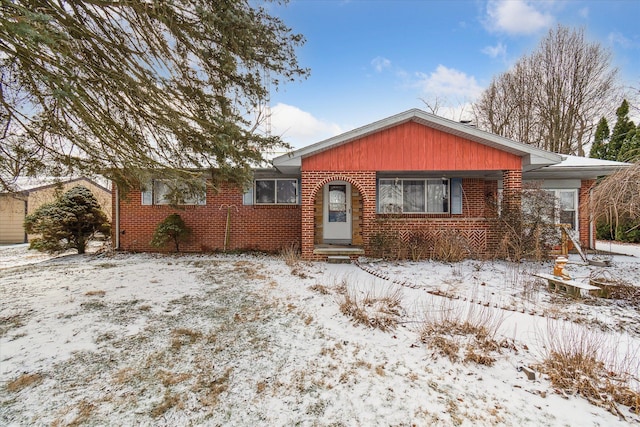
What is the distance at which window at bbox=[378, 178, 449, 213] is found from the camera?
10516 mm

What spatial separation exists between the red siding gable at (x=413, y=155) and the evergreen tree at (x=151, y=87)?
3430mm

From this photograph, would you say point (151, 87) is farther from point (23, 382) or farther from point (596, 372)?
point (596, 372)

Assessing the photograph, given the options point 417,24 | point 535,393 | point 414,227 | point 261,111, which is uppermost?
point 417,24

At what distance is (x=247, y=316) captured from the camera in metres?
4.36

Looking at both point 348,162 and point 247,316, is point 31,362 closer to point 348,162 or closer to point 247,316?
point 247,316

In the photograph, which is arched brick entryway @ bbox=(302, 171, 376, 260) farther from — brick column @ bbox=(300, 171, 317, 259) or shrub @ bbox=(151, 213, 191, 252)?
shrub @ bbox=(151, 213, 191, 252)

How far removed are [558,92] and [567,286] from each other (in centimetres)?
1872

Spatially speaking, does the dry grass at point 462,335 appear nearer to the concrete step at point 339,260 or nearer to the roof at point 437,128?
the concrete step at point 339,260

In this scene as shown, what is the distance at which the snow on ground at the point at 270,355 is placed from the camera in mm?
2328

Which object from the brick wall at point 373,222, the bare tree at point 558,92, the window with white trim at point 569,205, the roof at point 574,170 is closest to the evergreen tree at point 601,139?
the bare tree at point 558,92

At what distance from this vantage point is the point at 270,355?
3.24 meters

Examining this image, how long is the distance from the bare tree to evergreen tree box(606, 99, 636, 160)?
4.19 ft

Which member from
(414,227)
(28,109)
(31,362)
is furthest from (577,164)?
(28,109)

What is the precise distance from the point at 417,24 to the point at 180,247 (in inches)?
446
